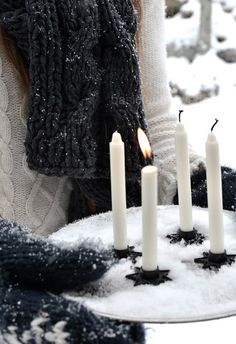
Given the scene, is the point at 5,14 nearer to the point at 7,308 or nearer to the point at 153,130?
the point at 153,130

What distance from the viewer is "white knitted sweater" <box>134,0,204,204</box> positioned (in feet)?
3.38

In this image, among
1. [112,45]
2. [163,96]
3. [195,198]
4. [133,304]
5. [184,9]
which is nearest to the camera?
[133,304]

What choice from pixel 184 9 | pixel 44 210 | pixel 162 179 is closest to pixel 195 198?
pixel 162 179

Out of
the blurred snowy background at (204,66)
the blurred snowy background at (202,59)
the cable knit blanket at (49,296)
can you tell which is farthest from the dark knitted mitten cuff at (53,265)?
the blurred snowy background at (202,59)

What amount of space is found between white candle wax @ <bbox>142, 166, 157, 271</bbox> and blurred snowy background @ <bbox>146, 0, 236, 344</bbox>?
123 cm

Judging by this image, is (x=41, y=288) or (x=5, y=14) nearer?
(x=41, y=288)

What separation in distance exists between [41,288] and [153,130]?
490mm

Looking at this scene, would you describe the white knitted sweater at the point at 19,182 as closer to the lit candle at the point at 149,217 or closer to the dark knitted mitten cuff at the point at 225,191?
the dark knitted mitten cuff at the point at 225,191

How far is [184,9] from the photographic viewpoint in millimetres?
4352

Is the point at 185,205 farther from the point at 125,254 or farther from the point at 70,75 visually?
the point at 70,75

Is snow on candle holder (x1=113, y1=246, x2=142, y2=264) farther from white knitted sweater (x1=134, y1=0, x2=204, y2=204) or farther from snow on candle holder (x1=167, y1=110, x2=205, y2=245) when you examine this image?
white knitted sweater (x1=134, y1=0, x2=204, y2=204)

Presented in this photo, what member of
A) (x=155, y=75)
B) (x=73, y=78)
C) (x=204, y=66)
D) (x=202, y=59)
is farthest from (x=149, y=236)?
(x=202, y=59)

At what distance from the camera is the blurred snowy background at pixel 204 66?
2.48 meters

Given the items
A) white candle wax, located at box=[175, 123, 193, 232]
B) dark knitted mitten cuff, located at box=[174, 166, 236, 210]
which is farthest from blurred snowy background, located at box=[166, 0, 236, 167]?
white candle wax, located at box=[175, 123, 193, 232]
